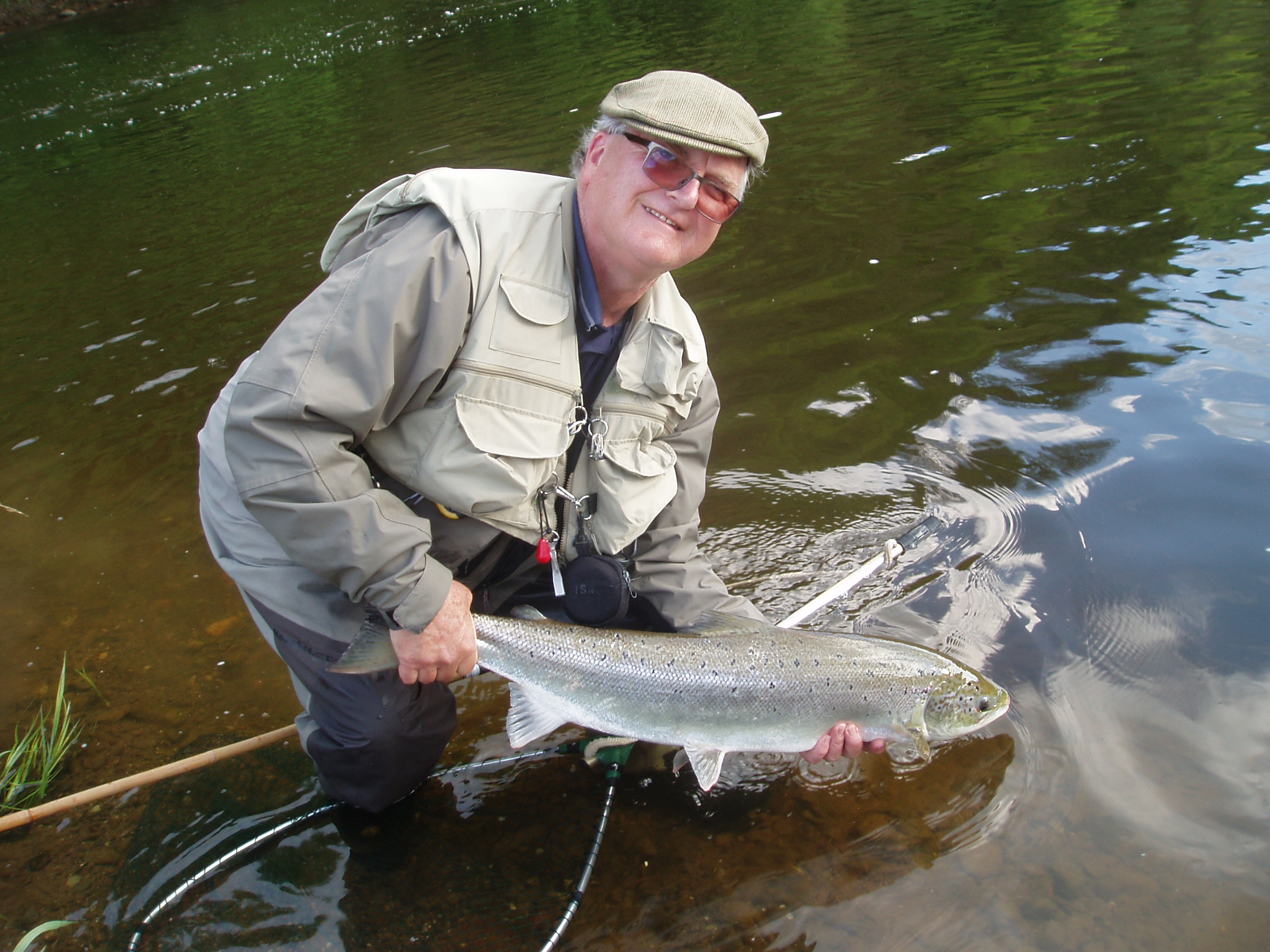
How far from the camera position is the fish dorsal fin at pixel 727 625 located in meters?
3.52

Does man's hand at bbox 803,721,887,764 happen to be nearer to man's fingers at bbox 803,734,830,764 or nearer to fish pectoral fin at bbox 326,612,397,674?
man's fingers at bbox 803,734,830,764

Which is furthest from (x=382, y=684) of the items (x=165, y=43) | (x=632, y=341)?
(x=165, y=43)

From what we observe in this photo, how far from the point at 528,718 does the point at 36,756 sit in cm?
238

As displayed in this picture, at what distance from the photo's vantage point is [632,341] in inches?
138

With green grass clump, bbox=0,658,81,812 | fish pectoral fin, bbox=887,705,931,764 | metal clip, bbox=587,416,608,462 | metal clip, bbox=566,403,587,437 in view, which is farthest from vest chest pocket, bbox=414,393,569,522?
green grass clump, bbox=0,658,81,812

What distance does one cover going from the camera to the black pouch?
3.56 meters

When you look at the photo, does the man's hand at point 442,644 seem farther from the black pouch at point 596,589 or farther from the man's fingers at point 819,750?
the man's fingers at point 819,750

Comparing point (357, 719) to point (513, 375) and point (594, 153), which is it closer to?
point (513, 375)

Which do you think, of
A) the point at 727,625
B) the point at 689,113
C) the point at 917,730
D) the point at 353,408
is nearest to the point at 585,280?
the point at 689,113

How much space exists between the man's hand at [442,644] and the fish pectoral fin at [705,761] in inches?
34.8

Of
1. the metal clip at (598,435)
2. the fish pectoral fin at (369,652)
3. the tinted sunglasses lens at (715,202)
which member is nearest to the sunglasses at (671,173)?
the tinted sunglasses lens at (715,202)

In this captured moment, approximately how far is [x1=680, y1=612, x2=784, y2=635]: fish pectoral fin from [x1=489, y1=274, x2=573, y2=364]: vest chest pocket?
3.66ft

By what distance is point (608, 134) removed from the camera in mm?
3320

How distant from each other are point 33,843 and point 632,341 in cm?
306
